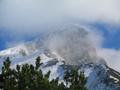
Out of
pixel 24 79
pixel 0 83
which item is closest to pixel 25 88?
pixel 24 79

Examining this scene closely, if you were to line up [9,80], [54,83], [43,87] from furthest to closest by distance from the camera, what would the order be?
[54,83] < [43,87] < [9,80]

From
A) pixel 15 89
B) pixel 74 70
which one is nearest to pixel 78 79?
pixel 74 70

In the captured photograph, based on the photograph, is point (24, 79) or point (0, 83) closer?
point (24, 79)

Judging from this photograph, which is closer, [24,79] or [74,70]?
[24,79]

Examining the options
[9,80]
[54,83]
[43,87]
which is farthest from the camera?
[54,83]

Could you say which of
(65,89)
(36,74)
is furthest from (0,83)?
(65,89)

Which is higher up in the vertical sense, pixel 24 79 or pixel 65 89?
pixel 24 79

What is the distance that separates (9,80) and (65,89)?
899 inches

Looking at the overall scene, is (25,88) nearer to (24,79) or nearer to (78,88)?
(24,79)

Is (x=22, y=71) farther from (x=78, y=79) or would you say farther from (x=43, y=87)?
(x=78, y=79)

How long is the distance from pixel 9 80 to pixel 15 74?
2.85 m

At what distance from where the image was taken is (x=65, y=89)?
342 ft

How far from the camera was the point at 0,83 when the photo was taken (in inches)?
3711

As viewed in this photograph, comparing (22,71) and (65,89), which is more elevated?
(22,71)
